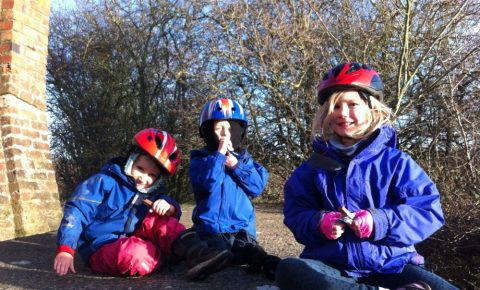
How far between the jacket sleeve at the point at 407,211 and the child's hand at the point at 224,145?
1429 millimetres

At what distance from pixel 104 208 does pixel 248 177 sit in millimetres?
1061

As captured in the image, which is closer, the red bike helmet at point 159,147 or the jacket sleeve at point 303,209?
the jacket sleeve at point 303,209

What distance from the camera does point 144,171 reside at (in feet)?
12.6

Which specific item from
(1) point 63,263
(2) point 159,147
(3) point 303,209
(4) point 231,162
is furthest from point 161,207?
(3) point 303,209

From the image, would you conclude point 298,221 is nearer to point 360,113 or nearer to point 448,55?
point 360,113

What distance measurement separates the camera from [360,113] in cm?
284

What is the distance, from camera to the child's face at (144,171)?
380 cm

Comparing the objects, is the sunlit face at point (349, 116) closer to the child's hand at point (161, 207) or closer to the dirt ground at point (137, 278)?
the dirt ground at point (137, 278)

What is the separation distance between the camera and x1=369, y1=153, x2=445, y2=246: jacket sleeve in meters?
2.48

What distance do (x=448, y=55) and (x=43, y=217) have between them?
565cm

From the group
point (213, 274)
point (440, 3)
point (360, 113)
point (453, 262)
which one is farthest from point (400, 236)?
point (440, 3)

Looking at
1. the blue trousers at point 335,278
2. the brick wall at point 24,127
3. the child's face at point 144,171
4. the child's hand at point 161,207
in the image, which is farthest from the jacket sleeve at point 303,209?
the brick wall at point 24,127

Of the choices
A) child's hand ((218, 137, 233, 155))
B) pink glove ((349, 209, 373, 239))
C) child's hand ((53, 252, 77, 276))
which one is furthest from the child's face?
pink glove ((349, 209, 373, 239))

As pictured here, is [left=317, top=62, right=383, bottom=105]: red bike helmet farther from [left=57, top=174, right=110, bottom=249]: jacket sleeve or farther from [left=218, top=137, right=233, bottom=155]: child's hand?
[left=57, top=174, right=110, bottom=249]: jacket sleeve
